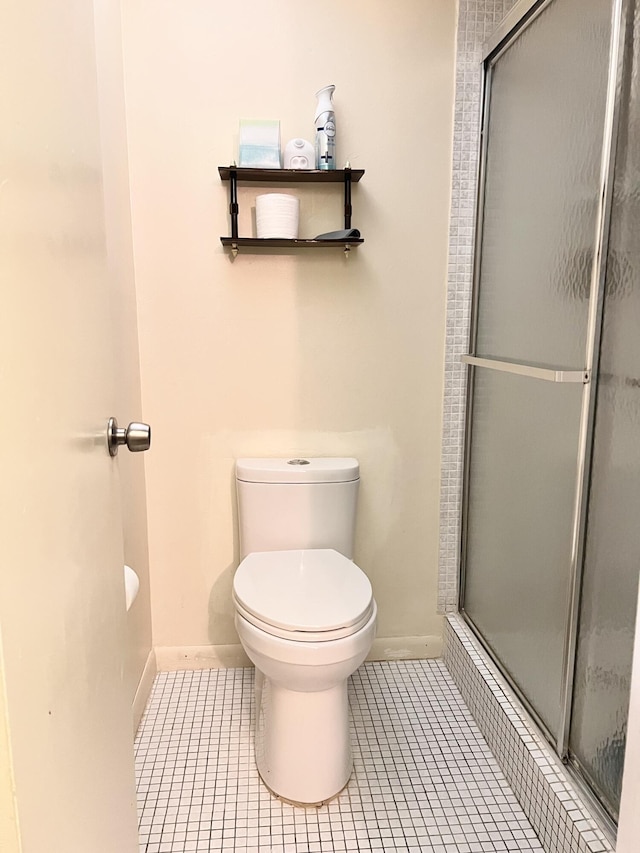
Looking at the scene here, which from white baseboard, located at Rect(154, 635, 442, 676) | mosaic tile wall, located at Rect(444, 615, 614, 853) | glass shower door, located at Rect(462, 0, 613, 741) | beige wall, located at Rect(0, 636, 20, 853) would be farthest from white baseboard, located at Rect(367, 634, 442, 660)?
beige wall, located at Rect(0, 636, 20, 853)

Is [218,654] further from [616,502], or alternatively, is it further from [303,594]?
[616,502]

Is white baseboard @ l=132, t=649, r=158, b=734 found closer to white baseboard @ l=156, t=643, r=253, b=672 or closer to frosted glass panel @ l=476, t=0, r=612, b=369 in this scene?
white baseboard @ l=156, t=643, r=253, b=672

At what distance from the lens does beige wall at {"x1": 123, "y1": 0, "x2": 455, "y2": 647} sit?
1.79 meters

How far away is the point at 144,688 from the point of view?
187cm

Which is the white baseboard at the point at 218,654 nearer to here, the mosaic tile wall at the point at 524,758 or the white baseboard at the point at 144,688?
the white baseboard at the point at 144,688

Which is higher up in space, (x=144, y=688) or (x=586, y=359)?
(x=586, y=359)

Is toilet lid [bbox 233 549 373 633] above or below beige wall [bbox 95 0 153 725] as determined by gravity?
below

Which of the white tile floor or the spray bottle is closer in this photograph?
the white tile floor

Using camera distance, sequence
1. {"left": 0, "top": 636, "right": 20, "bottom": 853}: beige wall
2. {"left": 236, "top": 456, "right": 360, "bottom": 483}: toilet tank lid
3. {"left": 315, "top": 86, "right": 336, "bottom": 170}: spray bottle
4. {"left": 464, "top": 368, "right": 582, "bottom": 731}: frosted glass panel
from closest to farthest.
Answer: {"left": 0, "top": 636, "right": 20, "bottom": 853}: beige wall, {"left": 464, "top": 368, "right": 582, "bottom": 731}: frosted glass panel, {"left": 315, "top": 86, "right": 336, "bottom": 170}: spray bottle, {"left": 236, "top": 456, "right": 360, "bottom": 483}: toilet tank lid

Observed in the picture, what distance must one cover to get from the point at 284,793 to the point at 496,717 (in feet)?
Answer: 1.88

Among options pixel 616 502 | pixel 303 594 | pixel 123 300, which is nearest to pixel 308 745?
pixel 303 594

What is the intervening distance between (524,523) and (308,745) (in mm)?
758

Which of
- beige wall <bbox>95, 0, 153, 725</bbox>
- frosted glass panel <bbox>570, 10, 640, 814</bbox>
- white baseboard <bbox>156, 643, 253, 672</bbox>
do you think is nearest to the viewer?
frosted glass panel <bbox>570, 10, 640, 814</bbox>

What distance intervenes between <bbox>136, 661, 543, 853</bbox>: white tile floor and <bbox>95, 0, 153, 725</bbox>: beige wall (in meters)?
0.18
